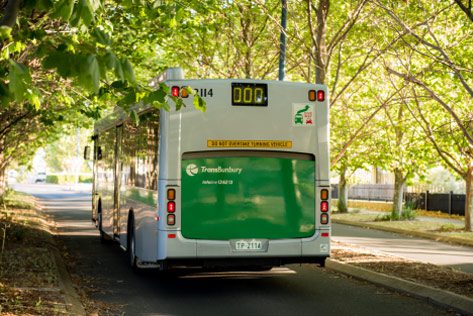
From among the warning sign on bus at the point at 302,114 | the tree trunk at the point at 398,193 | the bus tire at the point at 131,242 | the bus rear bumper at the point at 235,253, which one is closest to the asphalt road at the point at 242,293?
the bus tire at the point at 131,242

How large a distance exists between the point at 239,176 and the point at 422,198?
28198 millimetres

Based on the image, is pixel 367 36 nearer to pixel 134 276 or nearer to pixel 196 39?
pixel 196 39

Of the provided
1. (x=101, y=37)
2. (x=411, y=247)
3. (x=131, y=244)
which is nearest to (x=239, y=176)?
(x=131, y=244)

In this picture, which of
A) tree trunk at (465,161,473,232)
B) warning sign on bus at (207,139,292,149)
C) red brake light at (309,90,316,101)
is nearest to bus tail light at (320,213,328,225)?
warning sign on bus at (207,139,292,149)

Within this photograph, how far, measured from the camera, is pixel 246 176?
1123 centimetres

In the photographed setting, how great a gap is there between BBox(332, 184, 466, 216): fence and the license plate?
23141 mm

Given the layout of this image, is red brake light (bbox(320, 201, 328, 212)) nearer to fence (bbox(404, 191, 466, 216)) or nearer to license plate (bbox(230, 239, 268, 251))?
license plate (bbox(230, 239, 268, 251))

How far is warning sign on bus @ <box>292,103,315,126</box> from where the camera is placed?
37.5 ft

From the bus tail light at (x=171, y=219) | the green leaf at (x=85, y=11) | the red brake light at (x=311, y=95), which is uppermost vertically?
the red brake light at (x=311, y=95)

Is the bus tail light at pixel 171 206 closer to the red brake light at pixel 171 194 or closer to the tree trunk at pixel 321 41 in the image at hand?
the red brake light at pixel 171 194

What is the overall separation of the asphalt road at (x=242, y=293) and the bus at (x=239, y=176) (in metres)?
0.54

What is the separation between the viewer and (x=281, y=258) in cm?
1124

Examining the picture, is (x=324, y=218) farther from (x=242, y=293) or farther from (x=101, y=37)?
(x=101, y=37)

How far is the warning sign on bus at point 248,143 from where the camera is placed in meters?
11.1
